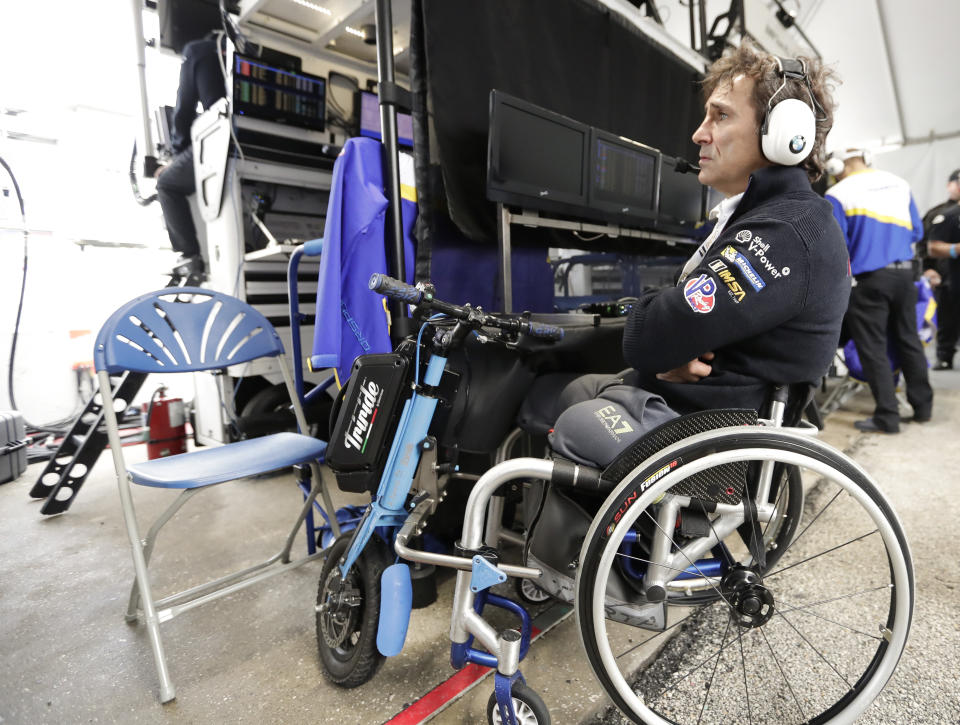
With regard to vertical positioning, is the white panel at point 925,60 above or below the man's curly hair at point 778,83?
above

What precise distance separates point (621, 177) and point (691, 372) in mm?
1519

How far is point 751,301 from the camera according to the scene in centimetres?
76

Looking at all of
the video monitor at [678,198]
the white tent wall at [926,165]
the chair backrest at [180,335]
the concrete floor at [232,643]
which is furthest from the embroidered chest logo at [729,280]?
the white tent wall at [926,165]

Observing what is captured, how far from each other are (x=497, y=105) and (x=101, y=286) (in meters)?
3.69

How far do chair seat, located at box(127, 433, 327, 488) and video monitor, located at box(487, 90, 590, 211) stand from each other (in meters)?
0.99

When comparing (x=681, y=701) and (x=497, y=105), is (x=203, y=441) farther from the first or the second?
(x=681, y=701)

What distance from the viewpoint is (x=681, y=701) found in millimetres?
1016

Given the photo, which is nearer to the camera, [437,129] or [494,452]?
[494,452]

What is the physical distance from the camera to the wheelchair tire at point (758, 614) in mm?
733

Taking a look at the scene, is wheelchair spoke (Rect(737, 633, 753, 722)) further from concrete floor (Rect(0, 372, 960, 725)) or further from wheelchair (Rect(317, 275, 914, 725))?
concrete floor (Rect(0, 372, 960, 725))

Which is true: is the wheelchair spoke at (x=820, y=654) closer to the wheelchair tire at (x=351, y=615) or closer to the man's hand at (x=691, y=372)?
the man's hand at (x=691, y=372)

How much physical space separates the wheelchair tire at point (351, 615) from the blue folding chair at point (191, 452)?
233 mm

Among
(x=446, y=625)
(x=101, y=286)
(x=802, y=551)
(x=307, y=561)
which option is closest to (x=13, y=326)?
(x=101, y=286)

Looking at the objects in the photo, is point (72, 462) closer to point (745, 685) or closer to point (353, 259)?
point (353, 259)
